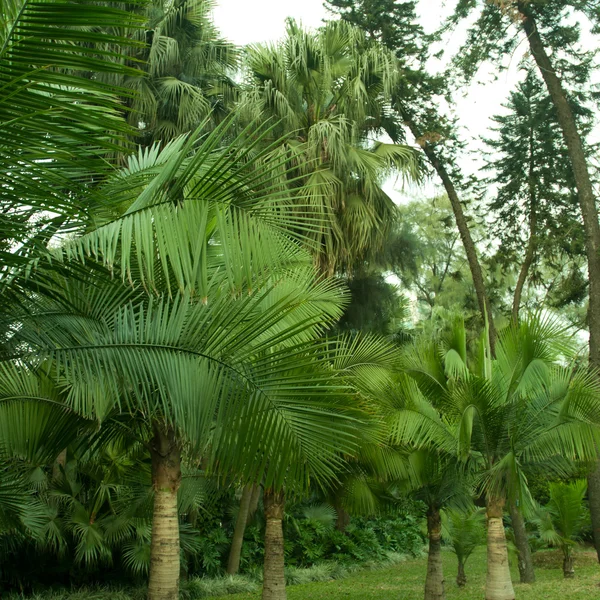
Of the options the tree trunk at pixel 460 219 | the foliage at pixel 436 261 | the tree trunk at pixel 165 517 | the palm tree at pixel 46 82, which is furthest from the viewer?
the foliage at pixel 436 261

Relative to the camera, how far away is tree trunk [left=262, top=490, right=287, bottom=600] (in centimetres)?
996

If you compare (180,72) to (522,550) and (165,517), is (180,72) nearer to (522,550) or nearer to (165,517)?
(165,517)

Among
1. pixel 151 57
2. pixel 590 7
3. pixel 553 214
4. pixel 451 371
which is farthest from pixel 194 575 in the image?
pixel 590 7

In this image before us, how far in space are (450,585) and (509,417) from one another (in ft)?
19.4

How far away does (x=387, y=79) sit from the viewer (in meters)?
14.4

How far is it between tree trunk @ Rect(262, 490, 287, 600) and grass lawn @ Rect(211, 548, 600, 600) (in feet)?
7.08

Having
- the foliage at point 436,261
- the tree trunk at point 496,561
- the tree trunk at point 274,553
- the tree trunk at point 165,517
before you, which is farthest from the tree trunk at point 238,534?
the foliage at point 436,261

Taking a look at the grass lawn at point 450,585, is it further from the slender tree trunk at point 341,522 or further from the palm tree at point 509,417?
the palm tree at point 509,417

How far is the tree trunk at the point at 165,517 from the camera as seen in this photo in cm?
684

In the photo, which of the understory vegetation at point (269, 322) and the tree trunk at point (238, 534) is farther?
the tree trunk at point (238, 534)

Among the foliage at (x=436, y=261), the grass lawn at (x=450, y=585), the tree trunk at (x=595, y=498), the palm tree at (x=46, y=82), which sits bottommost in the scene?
the grass lawn at (x=450, y=585)

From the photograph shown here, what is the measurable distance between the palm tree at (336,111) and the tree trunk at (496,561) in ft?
18.2

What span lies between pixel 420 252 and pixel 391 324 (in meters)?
2.62

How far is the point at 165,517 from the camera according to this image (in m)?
7.01
